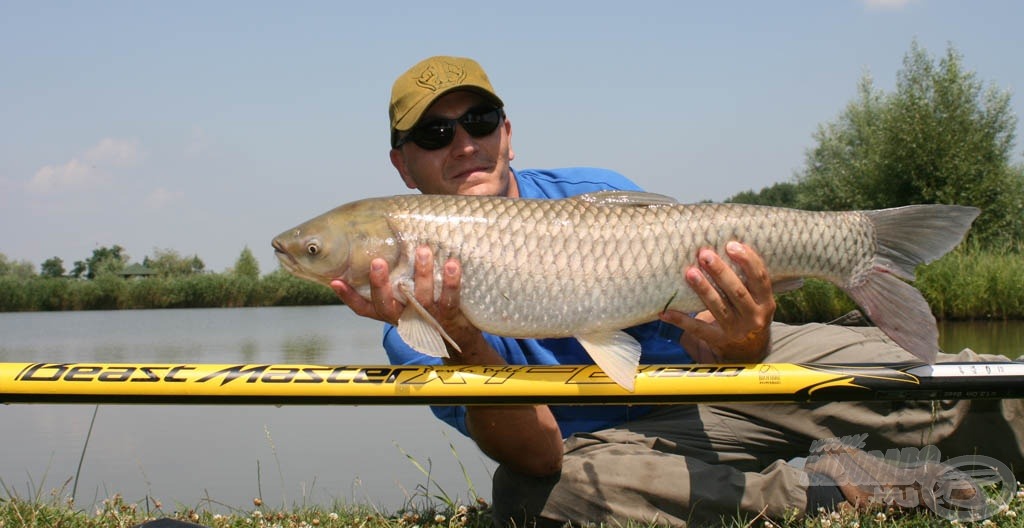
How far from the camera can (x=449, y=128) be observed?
3.00 meters

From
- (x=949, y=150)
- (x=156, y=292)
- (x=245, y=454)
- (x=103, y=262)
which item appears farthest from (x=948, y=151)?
(x=103, y=262)

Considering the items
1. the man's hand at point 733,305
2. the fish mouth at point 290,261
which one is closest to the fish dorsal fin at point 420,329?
the fish mouth at point 290,261

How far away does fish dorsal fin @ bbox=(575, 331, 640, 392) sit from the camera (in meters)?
2.02

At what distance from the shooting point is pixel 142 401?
2039 millimetres

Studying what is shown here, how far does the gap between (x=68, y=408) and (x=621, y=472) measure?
5.56 m

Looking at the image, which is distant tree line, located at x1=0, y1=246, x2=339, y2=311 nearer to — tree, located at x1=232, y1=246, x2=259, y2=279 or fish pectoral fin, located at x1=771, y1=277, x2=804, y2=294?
tree, located at x1=232, y1=246, x2=259, y2=279

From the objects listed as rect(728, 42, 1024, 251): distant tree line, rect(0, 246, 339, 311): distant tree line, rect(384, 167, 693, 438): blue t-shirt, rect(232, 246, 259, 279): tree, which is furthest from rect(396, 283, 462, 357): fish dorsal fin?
rect(232, 246, 259, 279): tree

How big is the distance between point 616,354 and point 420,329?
471 millimetres

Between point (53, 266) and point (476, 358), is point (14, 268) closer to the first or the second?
point (53, 266)

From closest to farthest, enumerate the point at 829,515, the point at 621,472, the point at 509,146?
1. the point at 829,515
2. the point at 621,472
3. the point at 509,146

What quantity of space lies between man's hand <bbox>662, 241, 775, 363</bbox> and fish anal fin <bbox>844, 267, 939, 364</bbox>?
0.22 m

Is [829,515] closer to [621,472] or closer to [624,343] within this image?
[621,472]

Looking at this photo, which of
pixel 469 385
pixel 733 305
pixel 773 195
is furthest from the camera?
pixel 773 195

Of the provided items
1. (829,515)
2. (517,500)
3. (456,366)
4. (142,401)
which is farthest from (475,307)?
(829,515)
